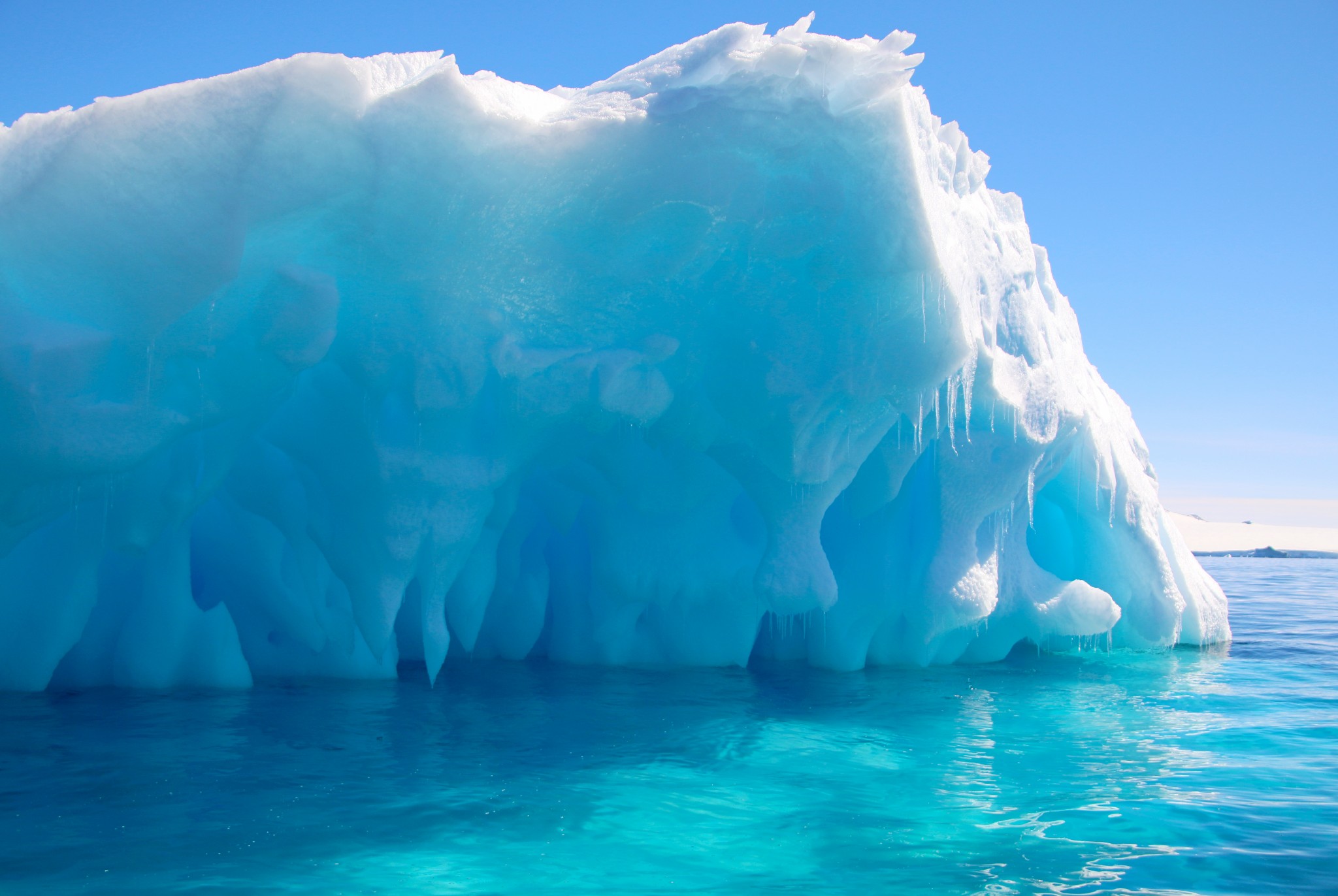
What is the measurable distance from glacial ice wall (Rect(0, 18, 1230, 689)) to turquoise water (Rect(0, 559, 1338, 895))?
2.77 ft

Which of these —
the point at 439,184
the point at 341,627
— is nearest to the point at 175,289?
the point at 439,184

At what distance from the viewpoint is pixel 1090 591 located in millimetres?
8906

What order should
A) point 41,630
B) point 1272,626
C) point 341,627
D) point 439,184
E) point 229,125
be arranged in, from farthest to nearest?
point 1272,626 < point 341,627 < point 41,630 < point 439,184 < point 229,125

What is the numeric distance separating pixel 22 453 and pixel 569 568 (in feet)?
14.5

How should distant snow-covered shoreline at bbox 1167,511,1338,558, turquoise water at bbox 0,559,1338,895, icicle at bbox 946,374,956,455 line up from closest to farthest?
turquoise water at bbox 0,559,1338,895
icicle at bbox 946,374,956,455
distant snow-covered shoreline at bbox 1167,511,1338,558

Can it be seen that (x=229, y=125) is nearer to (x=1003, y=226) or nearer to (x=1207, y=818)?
(x=1207, y=818)

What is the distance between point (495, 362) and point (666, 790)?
9.57 ft

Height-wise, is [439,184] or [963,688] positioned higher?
[439,184]

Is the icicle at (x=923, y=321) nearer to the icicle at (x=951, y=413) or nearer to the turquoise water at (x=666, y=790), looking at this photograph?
the icicle at (x=951, y=413)

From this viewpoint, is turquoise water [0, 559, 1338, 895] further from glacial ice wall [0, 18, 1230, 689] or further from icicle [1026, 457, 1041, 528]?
icicle [1026, 457, 1041, 528]

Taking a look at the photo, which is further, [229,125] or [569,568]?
[569,568]

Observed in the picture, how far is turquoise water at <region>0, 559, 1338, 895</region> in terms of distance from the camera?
146 inches

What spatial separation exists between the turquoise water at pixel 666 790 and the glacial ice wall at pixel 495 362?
84cm

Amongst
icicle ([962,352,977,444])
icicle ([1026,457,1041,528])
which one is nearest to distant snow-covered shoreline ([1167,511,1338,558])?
icicle ([1026,457,1041,528])
